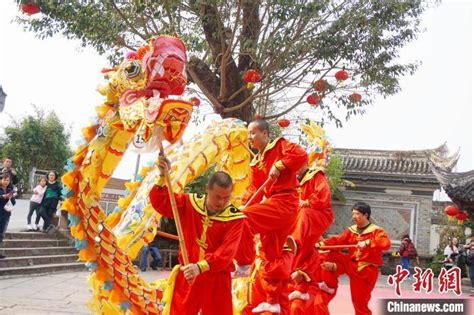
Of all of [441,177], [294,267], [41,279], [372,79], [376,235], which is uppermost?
[372,79]

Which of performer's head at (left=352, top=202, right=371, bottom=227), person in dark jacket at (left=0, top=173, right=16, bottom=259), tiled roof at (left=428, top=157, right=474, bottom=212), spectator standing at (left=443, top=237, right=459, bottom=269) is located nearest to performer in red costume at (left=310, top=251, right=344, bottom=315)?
performer's head at (left=352, top=202, right=371, bottom=227)

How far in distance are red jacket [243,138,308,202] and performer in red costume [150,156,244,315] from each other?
883mm

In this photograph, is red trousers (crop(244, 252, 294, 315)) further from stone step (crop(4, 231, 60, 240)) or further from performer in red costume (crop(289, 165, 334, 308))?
stone step (crop(4, 231, 60, 240))

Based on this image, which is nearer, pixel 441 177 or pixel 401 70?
pixel 401 70

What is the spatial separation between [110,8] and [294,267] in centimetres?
578

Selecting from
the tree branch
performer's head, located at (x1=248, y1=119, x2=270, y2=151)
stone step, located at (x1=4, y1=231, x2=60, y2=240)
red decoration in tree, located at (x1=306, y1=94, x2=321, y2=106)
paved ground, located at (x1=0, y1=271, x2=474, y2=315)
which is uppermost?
the tree branch

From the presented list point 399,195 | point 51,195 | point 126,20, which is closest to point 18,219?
point 51,195

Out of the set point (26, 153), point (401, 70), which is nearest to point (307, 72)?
point (401, 70)

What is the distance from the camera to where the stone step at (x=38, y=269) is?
7445mm

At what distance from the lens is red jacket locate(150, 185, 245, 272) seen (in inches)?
126

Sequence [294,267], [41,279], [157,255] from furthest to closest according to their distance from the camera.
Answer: [157,255]
[41,279]
[294,267]

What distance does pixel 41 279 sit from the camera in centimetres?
773

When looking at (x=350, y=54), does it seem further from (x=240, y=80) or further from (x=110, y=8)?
(x=110, y=8)

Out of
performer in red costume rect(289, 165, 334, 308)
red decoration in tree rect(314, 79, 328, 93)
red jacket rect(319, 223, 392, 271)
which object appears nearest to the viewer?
performer in red costume rect(289, 165, 334, 308)
